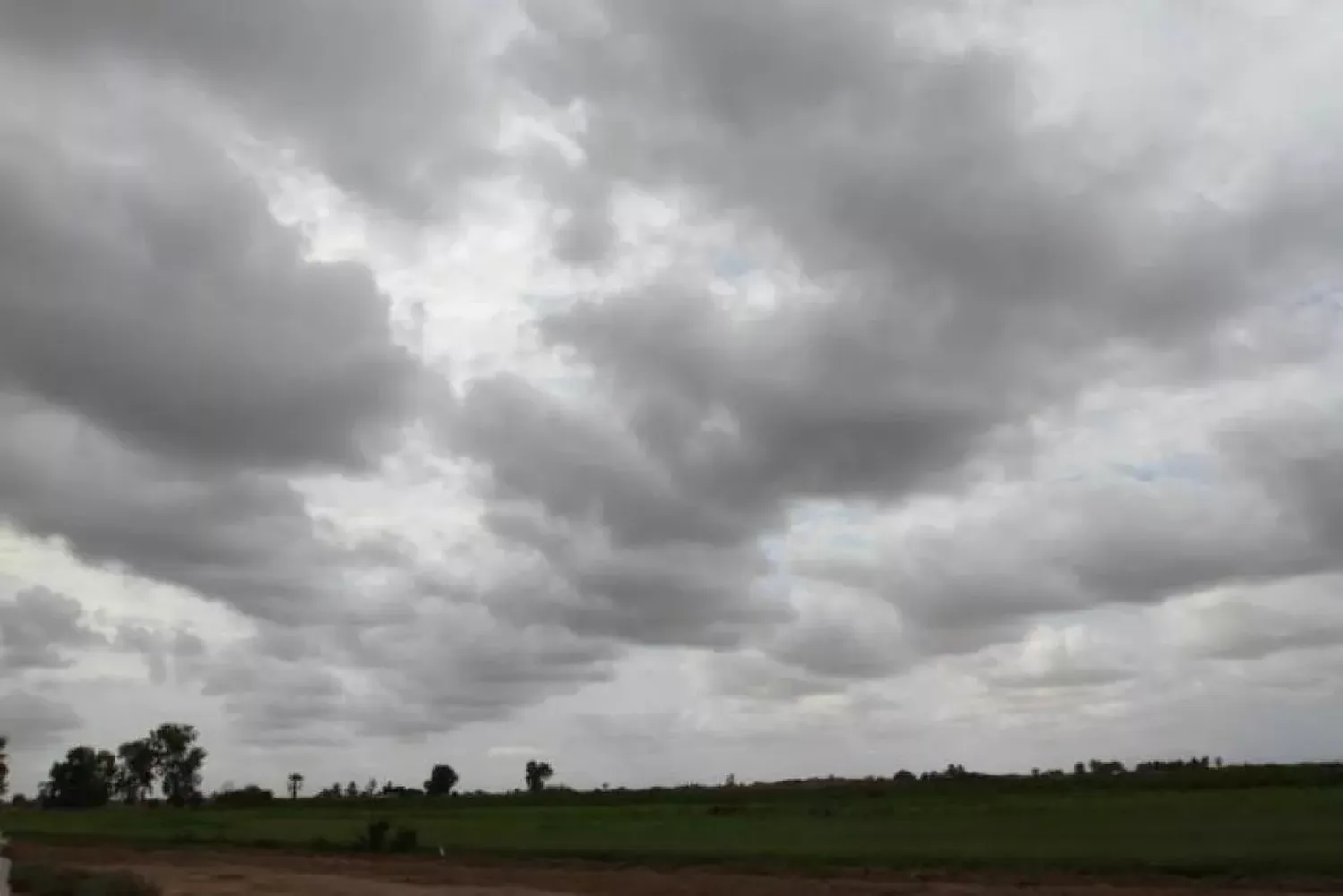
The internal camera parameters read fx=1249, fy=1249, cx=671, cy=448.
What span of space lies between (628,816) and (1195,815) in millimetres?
52084

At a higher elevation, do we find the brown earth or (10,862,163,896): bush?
(10,862,163,896): bush

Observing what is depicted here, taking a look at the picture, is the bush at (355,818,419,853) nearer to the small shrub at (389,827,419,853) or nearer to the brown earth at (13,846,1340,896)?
the small shrub at (389,827,419,853)

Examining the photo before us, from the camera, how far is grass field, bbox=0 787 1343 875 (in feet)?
167

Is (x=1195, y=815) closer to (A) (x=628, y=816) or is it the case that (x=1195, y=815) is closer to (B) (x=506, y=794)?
(A) (x=628, y=816)

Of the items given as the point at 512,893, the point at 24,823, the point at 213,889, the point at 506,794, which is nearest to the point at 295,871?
the point at 213,889

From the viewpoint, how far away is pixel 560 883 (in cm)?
5281

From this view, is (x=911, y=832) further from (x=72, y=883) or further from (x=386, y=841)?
(x=72, y=883)

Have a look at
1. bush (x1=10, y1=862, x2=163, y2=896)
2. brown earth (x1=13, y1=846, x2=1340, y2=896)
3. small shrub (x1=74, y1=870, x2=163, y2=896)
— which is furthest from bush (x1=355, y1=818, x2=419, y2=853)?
small shrub (x1=74, y1=870, x2=163, y2=896)

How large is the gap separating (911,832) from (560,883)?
1026 inches

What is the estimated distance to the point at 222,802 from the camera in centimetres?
19525

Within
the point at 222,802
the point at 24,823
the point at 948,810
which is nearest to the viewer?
the point at 948,810

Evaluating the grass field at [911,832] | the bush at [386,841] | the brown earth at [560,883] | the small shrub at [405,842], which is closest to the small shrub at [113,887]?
the brown earth at [560,883]

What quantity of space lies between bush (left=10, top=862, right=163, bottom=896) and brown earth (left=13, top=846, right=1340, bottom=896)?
3682 millimetres

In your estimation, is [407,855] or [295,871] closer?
[295,871]
